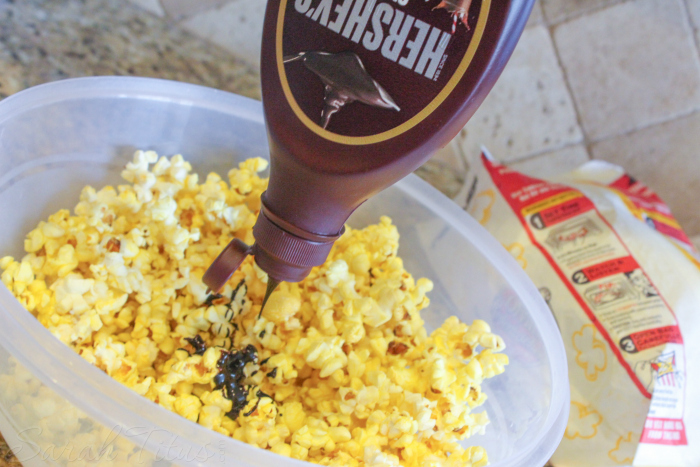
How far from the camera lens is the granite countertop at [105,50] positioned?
0.79m

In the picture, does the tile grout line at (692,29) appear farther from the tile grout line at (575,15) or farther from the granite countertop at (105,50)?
the granite countertop at (105,50)

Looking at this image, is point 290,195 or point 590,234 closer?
point 290,195

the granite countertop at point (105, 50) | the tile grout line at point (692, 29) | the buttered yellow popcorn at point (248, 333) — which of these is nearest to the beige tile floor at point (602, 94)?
the tile grout line at point (692, 29)

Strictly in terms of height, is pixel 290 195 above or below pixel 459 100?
below

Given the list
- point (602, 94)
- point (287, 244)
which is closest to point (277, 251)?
→ point (287, 244)

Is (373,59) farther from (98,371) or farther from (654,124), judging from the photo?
(654,124)

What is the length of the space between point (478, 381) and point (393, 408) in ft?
0.31

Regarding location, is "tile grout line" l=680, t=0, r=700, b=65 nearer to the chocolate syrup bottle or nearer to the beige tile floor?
the beige tile floor

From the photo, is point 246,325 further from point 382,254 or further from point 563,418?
point 563,418

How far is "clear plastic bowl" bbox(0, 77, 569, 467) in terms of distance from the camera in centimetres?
41

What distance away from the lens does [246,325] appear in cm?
61

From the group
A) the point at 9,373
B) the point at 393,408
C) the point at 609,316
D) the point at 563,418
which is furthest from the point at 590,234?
the point at 9,373

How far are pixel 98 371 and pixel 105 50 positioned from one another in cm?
60

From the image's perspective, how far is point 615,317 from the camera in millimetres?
717
